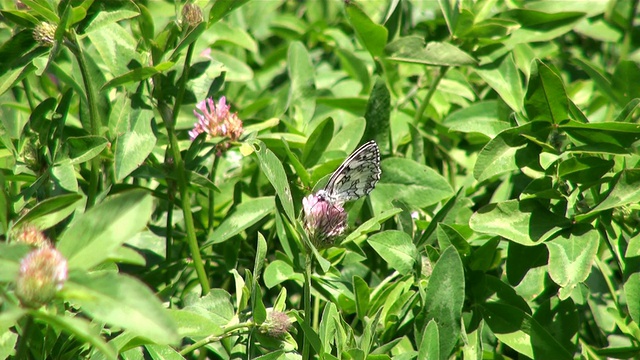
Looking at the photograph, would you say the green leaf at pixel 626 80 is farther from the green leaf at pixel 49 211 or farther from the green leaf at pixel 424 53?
the green leaf at pixel 49 211

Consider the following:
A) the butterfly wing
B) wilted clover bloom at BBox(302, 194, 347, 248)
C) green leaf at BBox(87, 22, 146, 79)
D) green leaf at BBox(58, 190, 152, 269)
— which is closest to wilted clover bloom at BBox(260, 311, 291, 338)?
wilted clover bloom at BBox(302, 194, 347, 248)

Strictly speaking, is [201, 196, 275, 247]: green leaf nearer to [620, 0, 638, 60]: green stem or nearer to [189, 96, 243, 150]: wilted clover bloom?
[189, 96, 243, 150]: wilted clover bloom

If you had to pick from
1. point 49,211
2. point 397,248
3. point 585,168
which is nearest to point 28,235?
point 49,211

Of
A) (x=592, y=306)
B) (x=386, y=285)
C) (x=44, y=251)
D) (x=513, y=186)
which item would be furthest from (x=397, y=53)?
(x=44, y=251)

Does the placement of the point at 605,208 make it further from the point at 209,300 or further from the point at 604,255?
the point at 209,300

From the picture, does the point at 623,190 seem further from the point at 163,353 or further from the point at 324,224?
the point at 163,353

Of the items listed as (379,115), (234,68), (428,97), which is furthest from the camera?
(234,68)
